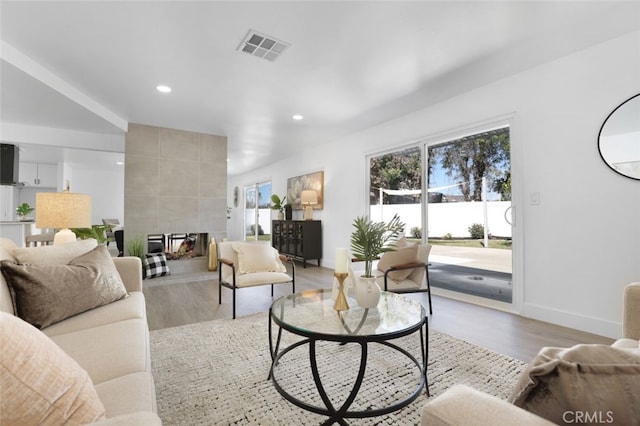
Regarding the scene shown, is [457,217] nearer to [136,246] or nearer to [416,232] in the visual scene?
[416,232]

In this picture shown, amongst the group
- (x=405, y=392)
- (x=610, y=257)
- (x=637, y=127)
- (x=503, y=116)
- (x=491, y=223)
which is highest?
(x=503, y=116)

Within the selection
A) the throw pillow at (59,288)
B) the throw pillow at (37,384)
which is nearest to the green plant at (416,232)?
the throw pillow at (59,288)

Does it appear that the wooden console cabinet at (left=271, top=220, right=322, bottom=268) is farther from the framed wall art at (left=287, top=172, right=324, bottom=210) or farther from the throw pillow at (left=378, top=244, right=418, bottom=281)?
the throw pillow at (left=378, top=244, right=418, bottom=281)

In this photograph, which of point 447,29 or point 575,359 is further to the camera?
point 447,29

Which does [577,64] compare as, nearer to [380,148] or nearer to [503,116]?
[503,116]

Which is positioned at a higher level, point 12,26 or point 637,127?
point 12,26

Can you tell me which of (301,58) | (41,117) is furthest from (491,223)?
(41,117)

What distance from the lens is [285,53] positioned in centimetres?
278

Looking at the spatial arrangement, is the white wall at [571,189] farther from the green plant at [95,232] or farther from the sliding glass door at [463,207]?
the green plant at [95,232]

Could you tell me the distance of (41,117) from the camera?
435cm

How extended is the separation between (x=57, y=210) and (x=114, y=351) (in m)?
1.98

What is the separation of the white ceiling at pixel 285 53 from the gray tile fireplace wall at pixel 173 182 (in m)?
0.73

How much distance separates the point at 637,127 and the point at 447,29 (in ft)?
5.61

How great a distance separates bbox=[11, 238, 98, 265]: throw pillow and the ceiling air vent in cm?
203
